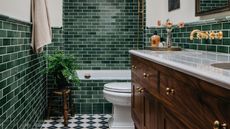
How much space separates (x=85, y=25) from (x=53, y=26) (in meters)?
0.72

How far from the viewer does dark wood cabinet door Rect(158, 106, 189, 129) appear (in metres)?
1.47

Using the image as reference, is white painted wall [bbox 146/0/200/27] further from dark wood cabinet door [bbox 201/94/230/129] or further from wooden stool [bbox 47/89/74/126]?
dark wood cabinet door [bbox 201/94/230/129]

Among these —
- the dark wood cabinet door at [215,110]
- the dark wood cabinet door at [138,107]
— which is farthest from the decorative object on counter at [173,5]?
the dark wood cabinet door at [215,110]

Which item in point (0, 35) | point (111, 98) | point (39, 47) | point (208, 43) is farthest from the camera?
point (111, 98)

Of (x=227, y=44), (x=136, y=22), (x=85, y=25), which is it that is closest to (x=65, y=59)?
(x=85, y=25)

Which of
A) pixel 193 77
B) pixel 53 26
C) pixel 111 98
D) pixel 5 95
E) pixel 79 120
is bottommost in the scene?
pixel 79 120

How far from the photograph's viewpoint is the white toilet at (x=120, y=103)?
3400 mm

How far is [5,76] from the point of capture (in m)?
2.17

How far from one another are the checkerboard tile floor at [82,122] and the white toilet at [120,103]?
0.15 meters

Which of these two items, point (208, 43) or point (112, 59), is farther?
point (112, 59)

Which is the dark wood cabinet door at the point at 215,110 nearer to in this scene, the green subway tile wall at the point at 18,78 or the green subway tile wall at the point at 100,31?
the green subway tile wall at the point at 18,78

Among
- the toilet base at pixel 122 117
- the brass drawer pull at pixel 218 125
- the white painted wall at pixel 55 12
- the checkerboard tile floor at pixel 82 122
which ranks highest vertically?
the white painted wall at pixel 55 12

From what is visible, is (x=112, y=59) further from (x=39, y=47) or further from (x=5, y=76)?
(x=5, y=76)

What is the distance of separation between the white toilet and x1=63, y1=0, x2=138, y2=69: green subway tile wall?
→ 4.15ft
